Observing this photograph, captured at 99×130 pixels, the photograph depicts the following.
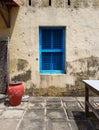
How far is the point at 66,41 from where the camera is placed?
327 inches

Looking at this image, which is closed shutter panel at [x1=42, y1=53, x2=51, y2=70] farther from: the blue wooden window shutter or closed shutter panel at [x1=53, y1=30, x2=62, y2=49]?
closed shutter panel at [x1=53, y1=30, x2=62, y2=49]

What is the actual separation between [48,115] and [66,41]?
299 centimetres

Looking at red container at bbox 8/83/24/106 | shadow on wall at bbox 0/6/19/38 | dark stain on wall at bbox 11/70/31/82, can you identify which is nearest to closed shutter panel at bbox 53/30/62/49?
dark stain on wall at bbox 11/70/31/82

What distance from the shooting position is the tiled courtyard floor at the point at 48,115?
537cm

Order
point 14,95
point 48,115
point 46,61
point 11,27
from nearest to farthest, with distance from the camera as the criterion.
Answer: point 48,115 → point 14,95 → point 11,27 → point 46,61

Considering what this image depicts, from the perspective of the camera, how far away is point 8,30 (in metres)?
8.25

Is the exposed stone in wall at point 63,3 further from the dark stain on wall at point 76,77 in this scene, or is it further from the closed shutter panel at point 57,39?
the dark stain on wall at point 76,77

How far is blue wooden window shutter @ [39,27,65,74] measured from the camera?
27.5ft

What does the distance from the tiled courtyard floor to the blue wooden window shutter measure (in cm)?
110

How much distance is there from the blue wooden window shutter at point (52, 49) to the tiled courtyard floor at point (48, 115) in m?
1.10

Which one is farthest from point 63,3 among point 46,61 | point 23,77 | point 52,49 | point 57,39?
point 23,77

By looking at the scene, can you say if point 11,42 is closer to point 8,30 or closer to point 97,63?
point 8,30

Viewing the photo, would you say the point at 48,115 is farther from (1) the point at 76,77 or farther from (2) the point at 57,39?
(2) the point at 57,39

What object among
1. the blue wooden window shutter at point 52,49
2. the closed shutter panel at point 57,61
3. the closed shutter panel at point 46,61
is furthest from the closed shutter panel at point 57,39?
the closed shutter panel at point 46,61
